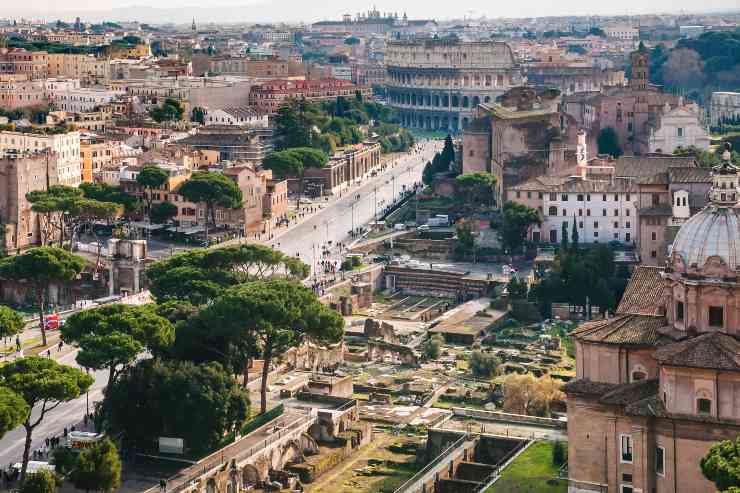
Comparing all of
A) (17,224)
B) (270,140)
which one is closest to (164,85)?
(270,140)

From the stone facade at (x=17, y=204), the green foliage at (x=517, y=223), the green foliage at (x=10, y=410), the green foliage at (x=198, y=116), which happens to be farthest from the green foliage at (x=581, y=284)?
the green foliage at (x=198, y=116)

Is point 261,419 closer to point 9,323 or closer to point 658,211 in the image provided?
point 9,323

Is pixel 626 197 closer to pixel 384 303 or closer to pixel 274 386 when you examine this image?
pixel 384 303

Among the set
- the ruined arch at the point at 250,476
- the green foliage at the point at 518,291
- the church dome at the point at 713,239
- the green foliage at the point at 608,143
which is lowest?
the ruined arch at the point at 250,476

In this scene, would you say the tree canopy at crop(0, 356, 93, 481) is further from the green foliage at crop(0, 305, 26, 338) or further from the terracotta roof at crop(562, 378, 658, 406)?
the terracotta roof at crop(562, 378, 658, 406)

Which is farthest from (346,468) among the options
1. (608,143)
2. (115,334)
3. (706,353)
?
(608,143)

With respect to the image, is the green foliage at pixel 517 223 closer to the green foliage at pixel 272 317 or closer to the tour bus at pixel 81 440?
the green foliage at pixel 272 317

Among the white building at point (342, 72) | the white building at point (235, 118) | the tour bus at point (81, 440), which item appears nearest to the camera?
the tour bus at point (81, 440)
